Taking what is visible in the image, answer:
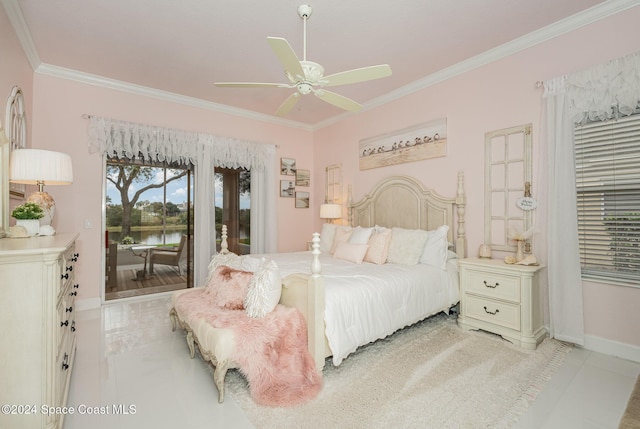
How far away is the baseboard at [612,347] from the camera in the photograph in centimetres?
239

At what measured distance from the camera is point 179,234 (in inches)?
223

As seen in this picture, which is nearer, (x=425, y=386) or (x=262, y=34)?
(x=425, y=386)

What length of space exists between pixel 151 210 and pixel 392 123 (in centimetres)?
451

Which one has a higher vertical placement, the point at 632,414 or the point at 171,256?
the point at 171,256

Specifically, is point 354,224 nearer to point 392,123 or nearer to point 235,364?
point 392,123

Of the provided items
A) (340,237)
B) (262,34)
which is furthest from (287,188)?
(262,34)

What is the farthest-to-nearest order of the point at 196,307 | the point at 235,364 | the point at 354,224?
the point at 354,224 < the point at 196,307 < the point at 235,364

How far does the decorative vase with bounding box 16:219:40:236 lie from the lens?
194 centimetres

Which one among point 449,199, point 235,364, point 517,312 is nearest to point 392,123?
point 449,199

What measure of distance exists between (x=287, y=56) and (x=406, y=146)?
261cm

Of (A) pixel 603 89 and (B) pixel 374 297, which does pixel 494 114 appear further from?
(B) pixel 374 297

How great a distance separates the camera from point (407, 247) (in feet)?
10.7

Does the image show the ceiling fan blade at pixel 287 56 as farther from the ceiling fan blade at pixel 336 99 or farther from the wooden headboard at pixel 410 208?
the wooden headboard at pixel 410 208

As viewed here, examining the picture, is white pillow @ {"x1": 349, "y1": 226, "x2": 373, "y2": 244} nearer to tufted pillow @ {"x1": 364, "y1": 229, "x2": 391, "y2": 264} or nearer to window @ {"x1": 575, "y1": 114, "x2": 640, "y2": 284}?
tufted pillow @ {"x1": 364, "y1": 229, "x2": 391, "y2": 264}
